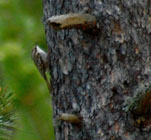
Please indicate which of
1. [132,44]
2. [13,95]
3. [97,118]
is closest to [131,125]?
[97,118]

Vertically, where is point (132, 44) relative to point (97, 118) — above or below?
above

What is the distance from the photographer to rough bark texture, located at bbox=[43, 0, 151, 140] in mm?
2961

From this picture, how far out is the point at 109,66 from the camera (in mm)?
2988

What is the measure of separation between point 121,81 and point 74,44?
1.15 feet

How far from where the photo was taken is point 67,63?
10.2 feet

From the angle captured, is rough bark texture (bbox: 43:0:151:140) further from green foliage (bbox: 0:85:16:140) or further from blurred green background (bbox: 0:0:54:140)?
green foliage (bbox: 0:85:16:140)

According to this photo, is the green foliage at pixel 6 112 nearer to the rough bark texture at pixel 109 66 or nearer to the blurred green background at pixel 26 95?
the blurred green background at pixel 26 95

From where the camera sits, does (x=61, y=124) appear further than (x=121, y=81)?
Yes

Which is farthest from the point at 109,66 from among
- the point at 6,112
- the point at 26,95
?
the point at 6,112

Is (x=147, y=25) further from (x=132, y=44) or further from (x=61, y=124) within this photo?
(x=61, y=124)

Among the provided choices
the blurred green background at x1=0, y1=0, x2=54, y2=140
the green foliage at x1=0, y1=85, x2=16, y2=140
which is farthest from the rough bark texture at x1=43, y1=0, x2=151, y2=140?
the green foliage at x1=0, y1=85, x2=16, y2=140

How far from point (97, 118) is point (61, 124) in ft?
0.99

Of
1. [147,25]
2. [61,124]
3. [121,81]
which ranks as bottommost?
[61,124]

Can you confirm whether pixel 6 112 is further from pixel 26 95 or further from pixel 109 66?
pixel 109 66
